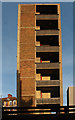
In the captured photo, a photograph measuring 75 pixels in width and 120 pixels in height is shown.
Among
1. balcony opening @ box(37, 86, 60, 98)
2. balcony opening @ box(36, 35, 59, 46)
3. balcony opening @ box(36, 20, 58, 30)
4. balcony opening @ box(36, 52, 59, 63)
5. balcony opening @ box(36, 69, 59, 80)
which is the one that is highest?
balcony opening @ box(36, 20, 58, 30)

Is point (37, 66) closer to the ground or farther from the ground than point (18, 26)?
closer to the ground

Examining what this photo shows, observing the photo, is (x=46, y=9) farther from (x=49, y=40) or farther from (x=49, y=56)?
(x=49, y=56)

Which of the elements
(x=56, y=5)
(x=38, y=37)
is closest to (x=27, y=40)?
(x=38, y=37)

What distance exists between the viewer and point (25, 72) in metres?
35.3

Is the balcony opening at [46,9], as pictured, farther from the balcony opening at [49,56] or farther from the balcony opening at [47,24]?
the balcony opening at [49,56]

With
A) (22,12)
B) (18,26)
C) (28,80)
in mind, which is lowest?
(28,80)

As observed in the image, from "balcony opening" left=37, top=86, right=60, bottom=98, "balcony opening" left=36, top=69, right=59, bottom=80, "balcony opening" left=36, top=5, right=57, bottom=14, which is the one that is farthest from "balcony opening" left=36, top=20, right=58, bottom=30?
"balcony opening" left=37, top=86, right=60, bottom=98

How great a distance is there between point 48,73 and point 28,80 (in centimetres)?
439

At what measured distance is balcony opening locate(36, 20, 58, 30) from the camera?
38606 mm

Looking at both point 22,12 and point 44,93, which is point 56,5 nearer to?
point 22,12

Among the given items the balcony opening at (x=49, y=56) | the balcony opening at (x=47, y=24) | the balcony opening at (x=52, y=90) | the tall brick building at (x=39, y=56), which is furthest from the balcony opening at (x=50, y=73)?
the balcony opening at (x=47, y=24)

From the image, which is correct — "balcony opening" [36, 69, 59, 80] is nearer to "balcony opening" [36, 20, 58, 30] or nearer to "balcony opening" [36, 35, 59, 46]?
"balcony opening" [36, 35, 59, 46]

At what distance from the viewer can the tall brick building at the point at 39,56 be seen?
34625 millimetres

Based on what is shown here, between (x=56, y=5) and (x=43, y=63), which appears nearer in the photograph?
(x=43, y=63)
